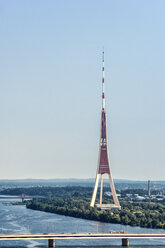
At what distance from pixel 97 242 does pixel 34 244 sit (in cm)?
589

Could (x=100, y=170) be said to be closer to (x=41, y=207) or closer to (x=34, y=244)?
(x=41, y=207)

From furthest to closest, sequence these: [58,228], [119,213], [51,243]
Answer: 1. [119,213]
2. [58,228]
3. [51,243]

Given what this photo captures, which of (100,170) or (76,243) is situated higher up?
(100,170)

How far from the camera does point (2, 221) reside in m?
74.8

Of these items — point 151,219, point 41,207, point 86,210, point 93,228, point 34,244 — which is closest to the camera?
point 34,244

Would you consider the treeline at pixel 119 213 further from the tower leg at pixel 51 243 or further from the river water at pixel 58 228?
the tower leg at pixel 51 243

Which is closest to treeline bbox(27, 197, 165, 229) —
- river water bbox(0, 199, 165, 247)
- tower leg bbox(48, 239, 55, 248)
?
river water bbox(0, 199, 165, 247)

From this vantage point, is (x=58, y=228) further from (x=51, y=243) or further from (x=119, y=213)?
(x=119, y=213)

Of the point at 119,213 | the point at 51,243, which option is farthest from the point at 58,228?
the point at 119,213

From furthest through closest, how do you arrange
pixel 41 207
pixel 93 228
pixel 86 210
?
pixel 41 207, pixel 86 210, pixel 93 228

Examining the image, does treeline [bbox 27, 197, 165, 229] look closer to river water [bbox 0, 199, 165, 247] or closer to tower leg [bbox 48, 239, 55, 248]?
river water [bbox 0, 199, 165, 247]

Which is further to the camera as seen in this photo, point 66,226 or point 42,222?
point 42,222

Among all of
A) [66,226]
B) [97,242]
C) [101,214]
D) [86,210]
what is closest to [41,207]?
[86,210]

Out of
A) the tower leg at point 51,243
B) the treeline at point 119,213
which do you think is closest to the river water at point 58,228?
the treeline at point 119,213
